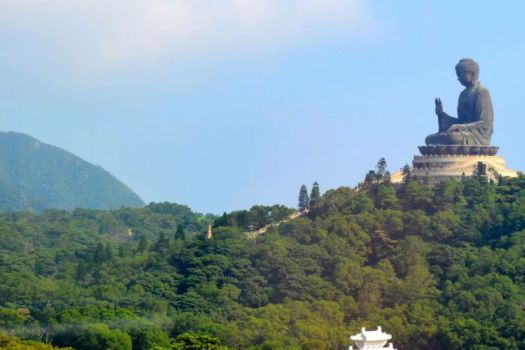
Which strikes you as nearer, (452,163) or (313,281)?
(313,281)

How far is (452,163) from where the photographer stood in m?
62.1

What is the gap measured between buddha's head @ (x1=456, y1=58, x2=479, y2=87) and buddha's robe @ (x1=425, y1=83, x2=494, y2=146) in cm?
35

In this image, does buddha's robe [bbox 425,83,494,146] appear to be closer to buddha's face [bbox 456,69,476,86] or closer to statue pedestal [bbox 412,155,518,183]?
buddha's face [bbox 456,69,476,86]

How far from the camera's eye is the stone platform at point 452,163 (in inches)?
2437

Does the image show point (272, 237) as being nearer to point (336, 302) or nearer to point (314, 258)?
point (314, 258)

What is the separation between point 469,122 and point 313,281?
45.3 ft

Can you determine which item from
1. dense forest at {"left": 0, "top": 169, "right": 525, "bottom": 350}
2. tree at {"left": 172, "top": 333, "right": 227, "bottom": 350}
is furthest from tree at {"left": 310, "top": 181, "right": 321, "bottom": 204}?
tree at {"left": 172, "top": 333, "right": 227, "bottom": 350}

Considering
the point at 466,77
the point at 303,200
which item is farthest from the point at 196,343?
the point at 466,77

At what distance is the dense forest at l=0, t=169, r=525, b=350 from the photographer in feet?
153

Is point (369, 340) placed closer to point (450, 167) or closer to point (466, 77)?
point (450, 167)

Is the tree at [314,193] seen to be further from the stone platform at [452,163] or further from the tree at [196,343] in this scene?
the tree at [196,343]

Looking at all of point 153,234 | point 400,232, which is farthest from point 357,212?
point 153,234

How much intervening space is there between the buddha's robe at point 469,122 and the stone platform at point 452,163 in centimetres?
34

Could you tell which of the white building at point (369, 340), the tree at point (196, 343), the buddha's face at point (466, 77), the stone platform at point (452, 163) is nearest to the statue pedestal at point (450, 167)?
the stone platform at point (452, 163)
